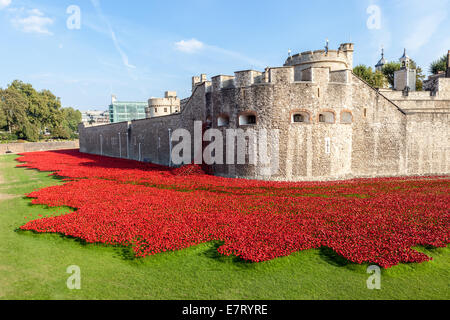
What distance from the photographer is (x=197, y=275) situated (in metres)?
7.11

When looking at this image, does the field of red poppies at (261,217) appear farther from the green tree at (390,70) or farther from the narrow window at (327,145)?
the green tree at (390,70)

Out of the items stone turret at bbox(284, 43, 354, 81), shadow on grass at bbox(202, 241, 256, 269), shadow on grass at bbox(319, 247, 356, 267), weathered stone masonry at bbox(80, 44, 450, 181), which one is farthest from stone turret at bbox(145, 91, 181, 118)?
shadow on grass at bbox(319, 247, 356, 267)

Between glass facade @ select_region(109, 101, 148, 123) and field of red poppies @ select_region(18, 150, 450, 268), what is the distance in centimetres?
10932

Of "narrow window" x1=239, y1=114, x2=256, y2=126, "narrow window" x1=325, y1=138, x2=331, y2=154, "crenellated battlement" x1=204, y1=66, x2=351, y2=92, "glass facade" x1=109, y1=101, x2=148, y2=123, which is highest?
"glass facade" x1=109, y1=101, x2=148, y2=123

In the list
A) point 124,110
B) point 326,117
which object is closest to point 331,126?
point 326,117

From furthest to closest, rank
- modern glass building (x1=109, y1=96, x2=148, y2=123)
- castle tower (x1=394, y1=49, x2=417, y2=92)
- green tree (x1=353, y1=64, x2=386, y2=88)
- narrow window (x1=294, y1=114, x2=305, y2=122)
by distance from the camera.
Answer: modern glass building (x1=109, y1=96, x2=148, y2=123)
green tree (x1=353, y1=64, x2=386, y2=88)
castle tower (x1=394, y1=49, x2=417, y2=92)
narrow window (x1=294, y1=114, x2=305, y2=122)

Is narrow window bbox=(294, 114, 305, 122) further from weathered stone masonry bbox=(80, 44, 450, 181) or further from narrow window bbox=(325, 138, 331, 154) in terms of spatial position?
narrow window bbox=(325, 138, 331, 154)

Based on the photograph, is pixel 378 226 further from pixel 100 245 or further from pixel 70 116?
pixel 70 116

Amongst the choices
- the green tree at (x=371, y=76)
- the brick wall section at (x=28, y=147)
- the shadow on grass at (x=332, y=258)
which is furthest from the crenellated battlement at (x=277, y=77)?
the brick wall section at (x=28, y=147)

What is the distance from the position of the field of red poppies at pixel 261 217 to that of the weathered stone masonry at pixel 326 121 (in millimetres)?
2759

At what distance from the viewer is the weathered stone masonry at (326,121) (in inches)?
763

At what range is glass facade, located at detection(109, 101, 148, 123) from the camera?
386 ft

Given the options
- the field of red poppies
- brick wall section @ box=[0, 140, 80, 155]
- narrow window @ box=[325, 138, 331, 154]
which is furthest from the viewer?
brick wall section @ box=[0, 140, 80, 155]

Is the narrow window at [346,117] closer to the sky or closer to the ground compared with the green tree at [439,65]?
closer to the ground
